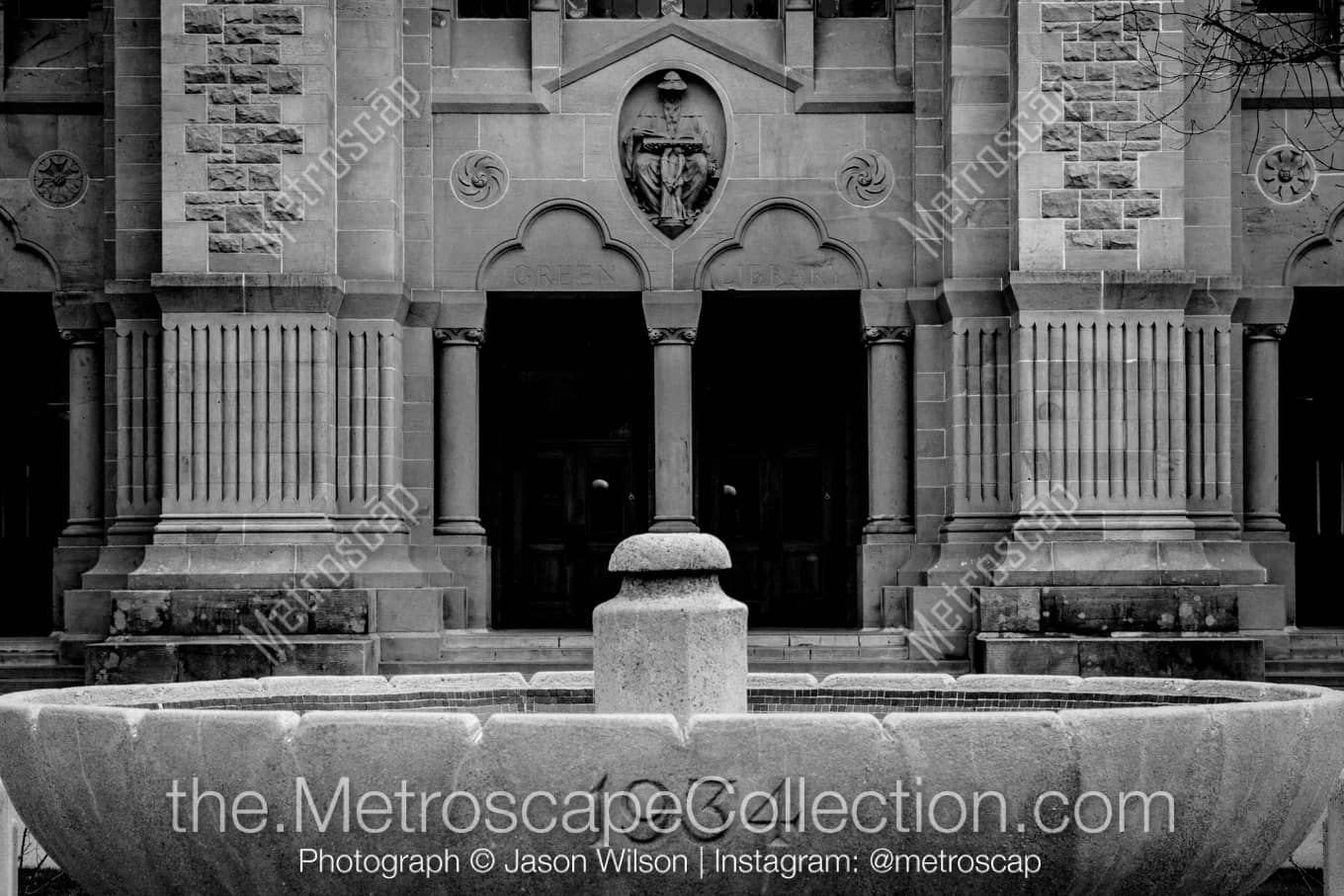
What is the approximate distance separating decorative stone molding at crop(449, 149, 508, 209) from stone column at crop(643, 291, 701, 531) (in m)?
1.89

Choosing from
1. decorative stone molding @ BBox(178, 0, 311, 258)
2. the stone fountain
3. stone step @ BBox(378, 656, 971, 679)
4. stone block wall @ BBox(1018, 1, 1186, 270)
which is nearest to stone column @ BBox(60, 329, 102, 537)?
decorative stone molding @ BBox(178, 0, 311, 258)

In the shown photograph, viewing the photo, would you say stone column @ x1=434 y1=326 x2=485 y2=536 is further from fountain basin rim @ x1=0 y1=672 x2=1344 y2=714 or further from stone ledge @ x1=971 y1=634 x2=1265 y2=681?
fountain basin rim @ x1=0 y1=672 x2=1344 y2=714

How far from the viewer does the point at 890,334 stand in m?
17.4

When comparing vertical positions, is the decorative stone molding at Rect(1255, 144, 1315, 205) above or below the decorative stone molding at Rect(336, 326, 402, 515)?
above

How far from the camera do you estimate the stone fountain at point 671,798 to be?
5.96 m

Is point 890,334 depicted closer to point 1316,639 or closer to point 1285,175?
point 1285,175

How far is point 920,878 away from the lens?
602cm

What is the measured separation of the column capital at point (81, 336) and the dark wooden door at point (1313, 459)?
15.0 metres

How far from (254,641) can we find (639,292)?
17.4 ft

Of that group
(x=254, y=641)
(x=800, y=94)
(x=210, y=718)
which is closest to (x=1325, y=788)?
(x=210, y=718)

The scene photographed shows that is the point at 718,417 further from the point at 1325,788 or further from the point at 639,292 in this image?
the point at 1325,788

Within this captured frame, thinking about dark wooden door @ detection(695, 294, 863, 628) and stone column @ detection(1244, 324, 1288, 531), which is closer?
stone column @ detection(1244, 324, 1288, 531)

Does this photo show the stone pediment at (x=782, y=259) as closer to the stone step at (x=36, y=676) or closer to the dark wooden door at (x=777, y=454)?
the dark wooden door at (x=777, y=454)

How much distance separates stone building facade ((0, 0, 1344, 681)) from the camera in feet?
52.0
